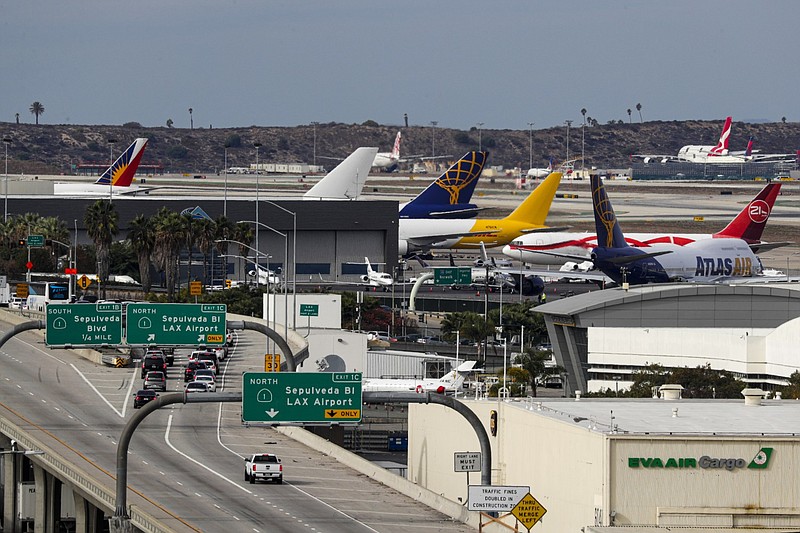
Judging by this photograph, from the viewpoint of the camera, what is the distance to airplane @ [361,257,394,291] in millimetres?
163250

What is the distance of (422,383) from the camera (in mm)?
101938

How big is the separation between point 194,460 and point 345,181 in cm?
12275

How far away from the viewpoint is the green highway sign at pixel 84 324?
65.6 meters

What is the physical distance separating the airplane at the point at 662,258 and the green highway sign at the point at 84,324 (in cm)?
7278

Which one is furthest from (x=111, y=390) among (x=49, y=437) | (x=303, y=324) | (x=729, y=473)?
(x=729, y=473)

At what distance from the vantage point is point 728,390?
3285 inches

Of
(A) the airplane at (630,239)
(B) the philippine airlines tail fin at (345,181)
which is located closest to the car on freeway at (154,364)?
(A) the airplane at (630,239)

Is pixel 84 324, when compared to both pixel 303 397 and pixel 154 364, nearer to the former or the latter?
Answer: pixel 303 397

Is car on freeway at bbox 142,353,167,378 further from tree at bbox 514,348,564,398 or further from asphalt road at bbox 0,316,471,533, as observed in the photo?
tree at bbox 514,348,564,398

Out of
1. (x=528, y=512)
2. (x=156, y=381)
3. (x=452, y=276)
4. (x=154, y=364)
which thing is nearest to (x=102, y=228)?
(x=452, y=276)

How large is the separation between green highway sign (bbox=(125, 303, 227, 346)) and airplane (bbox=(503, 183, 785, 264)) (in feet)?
316

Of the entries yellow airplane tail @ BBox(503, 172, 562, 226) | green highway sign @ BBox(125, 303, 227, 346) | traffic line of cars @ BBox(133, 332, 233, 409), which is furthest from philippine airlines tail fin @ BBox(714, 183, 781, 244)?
green highway sign @ BBox(125, 303, 227, 346)

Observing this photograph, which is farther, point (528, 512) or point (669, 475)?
point (669, 475)

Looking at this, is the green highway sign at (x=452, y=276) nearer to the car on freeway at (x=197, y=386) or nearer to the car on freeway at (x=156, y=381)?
the car on freeway at (x=156, y=381)
